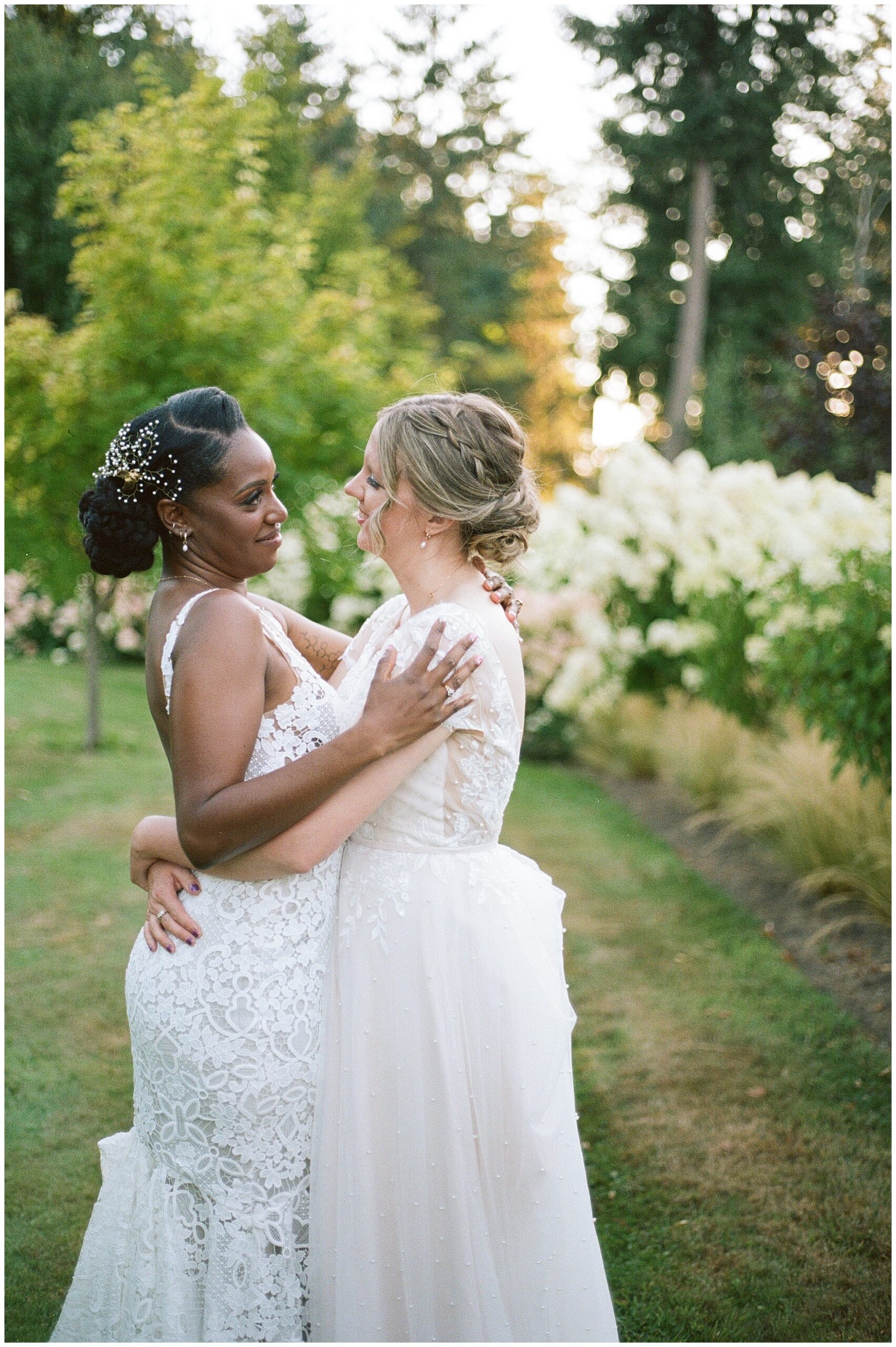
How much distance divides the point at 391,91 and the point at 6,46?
68.6ft

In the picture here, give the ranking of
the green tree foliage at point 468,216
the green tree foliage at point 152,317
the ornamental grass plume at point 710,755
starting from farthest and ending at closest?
the green tree foliage at point 468,216 < the ornamental grass plume at point 710,755 < the green tree foliage at point 152,317

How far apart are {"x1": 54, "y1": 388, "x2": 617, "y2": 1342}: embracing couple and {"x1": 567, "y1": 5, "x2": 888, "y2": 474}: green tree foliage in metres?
9.53

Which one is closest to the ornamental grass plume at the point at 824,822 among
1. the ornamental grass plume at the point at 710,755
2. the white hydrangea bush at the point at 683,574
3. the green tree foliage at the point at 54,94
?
the white hydrangea bush at the point at 683,574

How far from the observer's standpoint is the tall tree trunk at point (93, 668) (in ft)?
32.5

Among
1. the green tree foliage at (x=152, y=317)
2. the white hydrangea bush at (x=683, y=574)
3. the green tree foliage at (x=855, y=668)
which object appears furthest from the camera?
the green tree foliage at (x=152, y=317)

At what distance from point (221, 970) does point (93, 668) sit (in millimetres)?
8305

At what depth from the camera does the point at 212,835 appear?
214cm

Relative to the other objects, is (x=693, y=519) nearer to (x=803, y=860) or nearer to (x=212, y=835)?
(x=803, y=860)

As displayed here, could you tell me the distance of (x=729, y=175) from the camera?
695 inches

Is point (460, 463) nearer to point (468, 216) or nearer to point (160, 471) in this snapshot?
point (160, 471)

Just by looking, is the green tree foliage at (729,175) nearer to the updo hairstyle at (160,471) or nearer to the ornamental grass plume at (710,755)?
the ornamental grass plume at (710,755)

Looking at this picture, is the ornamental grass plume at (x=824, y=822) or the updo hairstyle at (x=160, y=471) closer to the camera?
the updo hairstyle at (x=160, y=471)

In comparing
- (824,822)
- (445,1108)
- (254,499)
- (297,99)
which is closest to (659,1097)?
(824,822)

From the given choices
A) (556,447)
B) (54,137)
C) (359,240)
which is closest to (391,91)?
(359,240)
